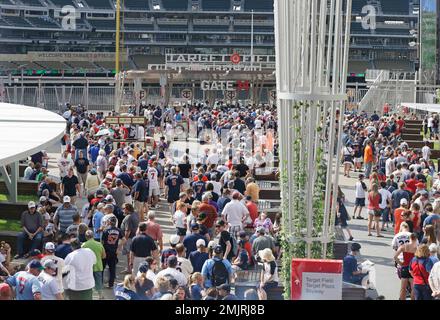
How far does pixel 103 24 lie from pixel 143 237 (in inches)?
2952

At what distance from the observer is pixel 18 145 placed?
15.1 meters

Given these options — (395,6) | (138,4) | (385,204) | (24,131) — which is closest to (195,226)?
(24,131)

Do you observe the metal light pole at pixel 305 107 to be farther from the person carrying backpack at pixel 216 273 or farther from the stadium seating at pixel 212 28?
the stadium seating at pixel 212 28

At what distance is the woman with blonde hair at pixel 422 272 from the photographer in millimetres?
11633

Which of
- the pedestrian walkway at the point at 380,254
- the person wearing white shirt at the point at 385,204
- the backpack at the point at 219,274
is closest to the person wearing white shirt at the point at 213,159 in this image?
the pedestrian walkway at the point at 380,254

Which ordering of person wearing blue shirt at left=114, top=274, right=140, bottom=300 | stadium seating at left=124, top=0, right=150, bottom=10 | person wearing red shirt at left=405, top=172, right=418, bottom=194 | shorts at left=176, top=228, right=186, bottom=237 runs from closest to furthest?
person wearing blue shirt at left=114, top=274, right=140, bottom=300, shorts at left=176, top=228, right=186, bottom=237, person wearing red shirt at left=405, top=172, right=418, bottom=194, stadium seating at left=124, top=0, right=150, bottom=10

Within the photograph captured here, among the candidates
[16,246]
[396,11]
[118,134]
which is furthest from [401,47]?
[16,246]

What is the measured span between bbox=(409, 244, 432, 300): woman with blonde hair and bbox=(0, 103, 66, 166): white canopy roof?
18.6 feet

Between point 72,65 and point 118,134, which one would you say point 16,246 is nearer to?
point 118,134

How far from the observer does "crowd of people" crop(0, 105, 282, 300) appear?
10.4 meters

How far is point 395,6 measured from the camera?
293 ft

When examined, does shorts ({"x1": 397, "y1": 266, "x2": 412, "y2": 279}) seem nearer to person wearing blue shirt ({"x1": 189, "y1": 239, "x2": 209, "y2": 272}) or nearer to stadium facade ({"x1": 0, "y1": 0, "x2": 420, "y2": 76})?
person wearing blue shirt ({"x1": 189, "y1": 239, "x2": 209, "y2": 272})

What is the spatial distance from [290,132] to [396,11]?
81141 mm

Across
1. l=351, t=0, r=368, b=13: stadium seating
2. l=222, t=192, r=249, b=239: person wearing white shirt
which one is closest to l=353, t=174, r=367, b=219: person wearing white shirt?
l=222, t=192, r=249, b=239: person wearing white shirt
